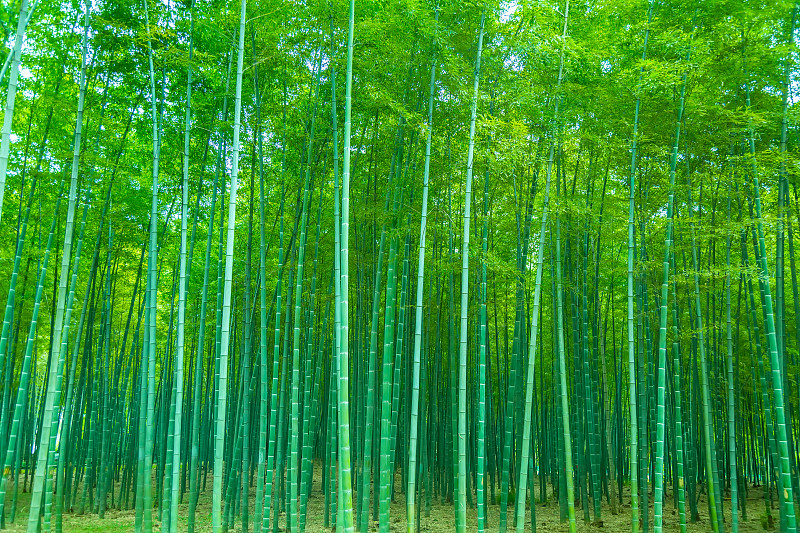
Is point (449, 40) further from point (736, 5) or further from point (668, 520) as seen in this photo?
point (668, 520)

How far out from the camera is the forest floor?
646 cm

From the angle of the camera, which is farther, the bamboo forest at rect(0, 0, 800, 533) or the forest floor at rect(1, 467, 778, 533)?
the forest floor at rect(1, 467, 778, 533)

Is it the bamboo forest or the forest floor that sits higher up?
the bamboo forest

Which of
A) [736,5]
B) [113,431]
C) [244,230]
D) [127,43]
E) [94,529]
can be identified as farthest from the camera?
[244,230]

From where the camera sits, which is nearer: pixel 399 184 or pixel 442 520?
pixel 399 184

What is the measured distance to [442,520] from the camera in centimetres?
693

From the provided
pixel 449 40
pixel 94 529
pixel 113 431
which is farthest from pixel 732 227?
pixel 113 431

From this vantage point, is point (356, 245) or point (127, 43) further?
point (356, 245)

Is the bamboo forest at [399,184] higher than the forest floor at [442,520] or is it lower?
higher

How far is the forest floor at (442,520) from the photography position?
21.2ft

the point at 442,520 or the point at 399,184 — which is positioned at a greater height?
the point at 399,184

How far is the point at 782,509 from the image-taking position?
17.1 ft

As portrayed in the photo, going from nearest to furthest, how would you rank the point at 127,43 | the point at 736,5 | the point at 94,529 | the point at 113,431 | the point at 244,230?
the point at 736,5 < the point at 127,43 < the point at 94,529 < the point at 113,431 < the point at 244,230

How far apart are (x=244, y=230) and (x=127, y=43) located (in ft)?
11.7
